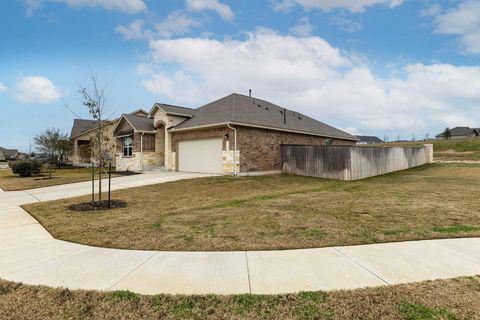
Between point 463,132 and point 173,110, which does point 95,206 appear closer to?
point 173,110

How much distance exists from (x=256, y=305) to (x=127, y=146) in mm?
24420

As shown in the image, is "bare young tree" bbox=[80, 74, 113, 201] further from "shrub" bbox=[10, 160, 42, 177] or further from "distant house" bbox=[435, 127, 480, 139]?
"distant house" bbox=[435, 127, 480, 139]

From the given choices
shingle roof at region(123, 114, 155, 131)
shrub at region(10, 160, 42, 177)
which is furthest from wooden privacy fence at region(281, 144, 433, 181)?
shrub at region(10, 160, 42, 177)

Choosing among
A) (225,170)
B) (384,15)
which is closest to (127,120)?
(225,170)

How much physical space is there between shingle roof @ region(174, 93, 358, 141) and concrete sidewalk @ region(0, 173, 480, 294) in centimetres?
1335

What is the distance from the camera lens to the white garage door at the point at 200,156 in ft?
61.9

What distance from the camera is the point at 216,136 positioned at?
18.6 m

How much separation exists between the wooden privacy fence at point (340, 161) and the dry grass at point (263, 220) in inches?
213

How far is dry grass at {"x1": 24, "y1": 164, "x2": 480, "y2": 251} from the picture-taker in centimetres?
531

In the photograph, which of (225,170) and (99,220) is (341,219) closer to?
(99,220)

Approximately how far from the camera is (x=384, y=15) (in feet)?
47.4

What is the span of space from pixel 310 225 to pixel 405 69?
1694 cm

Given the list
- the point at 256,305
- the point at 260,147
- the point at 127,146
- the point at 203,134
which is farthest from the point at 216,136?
the point at 256,305

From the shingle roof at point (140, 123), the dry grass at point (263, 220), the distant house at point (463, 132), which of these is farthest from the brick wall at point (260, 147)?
the distant house at point (463, 132)
